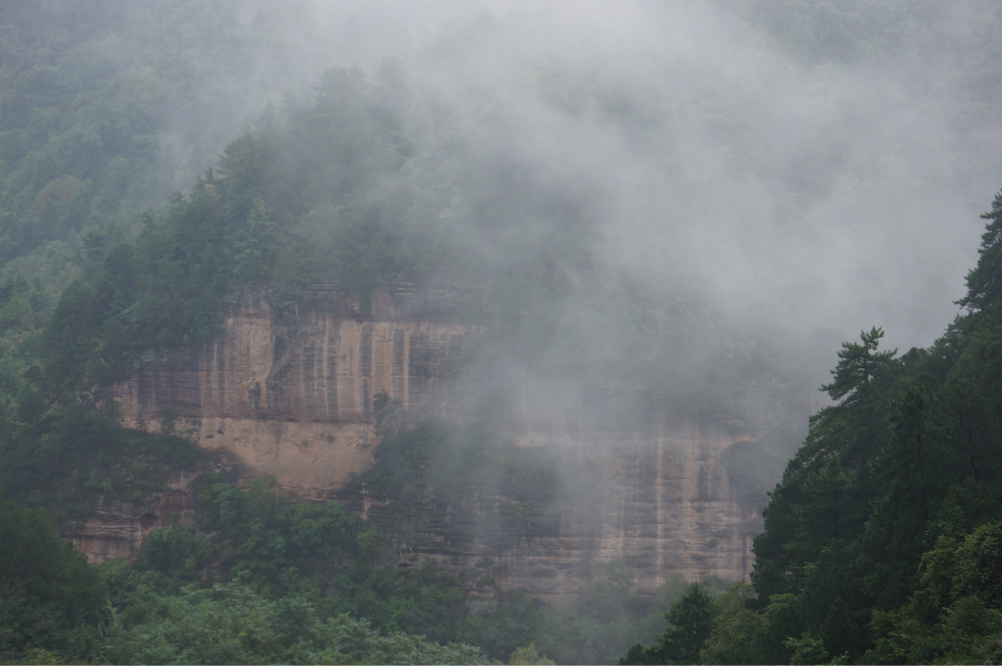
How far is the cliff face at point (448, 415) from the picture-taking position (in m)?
34.0

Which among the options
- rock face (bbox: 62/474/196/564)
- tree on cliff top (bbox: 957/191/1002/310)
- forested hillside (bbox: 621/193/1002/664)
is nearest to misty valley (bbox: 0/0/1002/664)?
rock face (bbox: 62/474/196/564)

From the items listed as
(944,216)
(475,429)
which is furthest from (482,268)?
(944,216)

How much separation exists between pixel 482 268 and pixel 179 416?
Answer: 1525 cm

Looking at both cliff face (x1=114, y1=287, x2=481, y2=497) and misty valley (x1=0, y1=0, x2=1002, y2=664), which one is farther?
cliff face (x1=114, y1=287, x2=481, y2=497)

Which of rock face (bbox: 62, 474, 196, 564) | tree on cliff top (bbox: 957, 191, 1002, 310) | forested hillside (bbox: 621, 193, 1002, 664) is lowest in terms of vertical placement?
rock face (bbox: 62, 474, 196, 564)

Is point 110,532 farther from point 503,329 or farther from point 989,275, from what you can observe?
point 989,275

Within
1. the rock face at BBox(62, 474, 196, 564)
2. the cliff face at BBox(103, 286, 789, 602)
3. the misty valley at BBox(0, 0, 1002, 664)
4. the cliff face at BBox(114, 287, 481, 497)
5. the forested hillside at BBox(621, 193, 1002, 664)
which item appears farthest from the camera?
the cliff face at BBox(114, 287, 481, 497)

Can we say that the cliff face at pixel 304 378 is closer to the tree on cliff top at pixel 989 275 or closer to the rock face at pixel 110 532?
the rock face at pixel 110 532

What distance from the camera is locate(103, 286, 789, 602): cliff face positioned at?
34.0 metres

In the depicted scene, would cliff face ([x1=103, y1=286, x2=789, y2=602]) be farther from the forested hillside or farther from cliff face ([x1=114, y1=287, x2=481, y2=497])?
the forested hillside

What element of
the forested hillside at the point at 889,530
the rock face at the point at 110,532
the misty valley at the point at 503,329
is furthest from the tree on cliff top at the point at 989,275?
the rock face at the point at 110,532

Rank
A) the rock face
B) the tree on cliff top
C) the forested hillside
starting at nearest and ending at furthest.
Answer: the forested hillside → the tree on cliff top → the rock face

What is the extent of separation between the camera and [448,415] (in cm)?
3597

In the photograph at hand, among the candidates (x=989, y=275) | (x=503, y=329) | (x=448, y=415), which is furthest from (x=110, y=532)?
(x=989, y=275)
